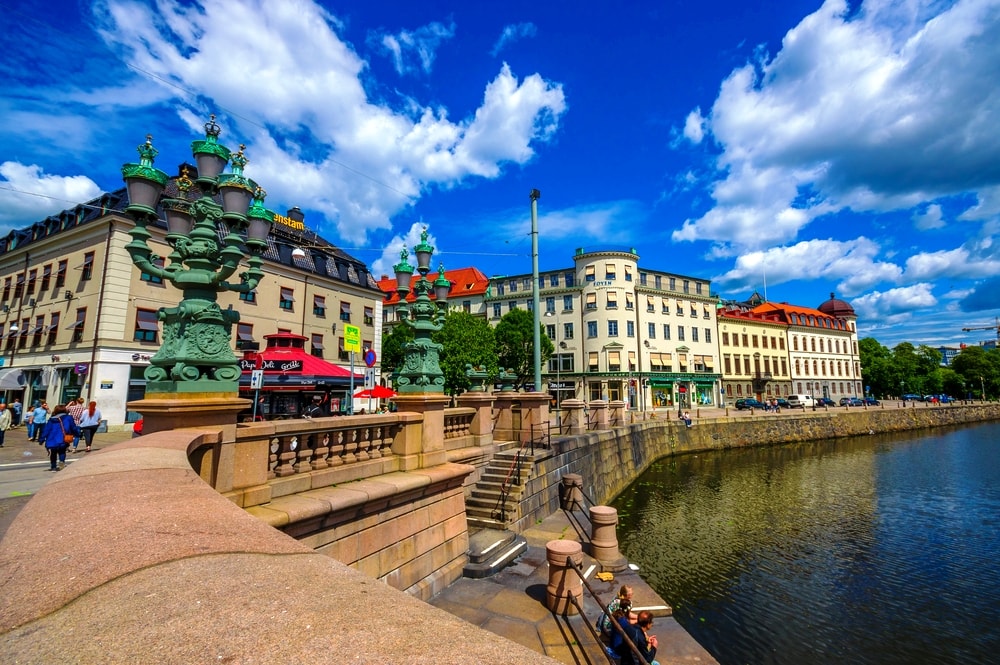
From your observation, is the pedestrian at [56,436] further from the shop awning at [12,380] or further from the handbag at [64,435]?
the shop awning at [12,380]

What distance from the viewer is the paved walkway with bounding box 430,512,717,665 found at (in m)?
6.20

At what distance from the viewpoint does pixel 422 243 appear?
30.9 feet

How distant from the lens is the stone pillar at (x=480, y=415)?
1259cm

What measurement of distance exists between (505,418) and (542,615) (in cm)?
891

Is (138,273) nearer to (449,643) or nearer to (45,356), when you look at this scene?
(45,356)

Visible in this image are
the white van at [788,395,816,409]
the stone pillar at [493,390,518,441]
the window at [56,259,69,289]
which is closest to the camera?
the stone pillar at [493,390,518,441]

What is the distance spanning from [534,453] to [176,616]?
12.7 metres

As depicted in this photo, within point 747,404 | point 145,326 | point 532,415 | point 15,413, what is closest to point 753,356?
point 747,404

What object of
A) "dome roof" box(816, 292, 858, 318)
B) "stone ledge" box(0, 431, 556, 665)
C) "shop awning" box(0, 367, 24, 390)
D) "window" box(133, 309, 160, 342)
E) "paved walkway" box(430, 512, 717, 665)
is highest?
"dome roof" box(816, 292, 858, 318)

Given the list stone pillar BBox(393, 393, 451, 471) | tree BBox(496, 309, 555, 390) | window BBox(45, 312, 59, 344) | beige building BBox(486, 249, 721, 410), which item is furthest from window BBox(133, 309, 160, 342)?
beige building BBox(486, 249, 721, 410)

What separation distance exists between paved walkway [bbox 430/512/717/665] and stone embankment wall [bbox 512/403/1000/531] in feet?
10.7

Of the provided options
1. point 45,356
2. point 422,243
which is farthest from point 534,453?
point 45,356

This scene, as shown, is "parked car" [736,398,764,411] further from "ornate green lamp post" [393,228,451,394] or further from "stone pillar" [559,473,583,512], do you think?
"ornate green lamp post" [393,228,451,394]

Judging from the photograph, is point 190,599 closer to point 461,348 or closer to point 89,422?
point 89,422
